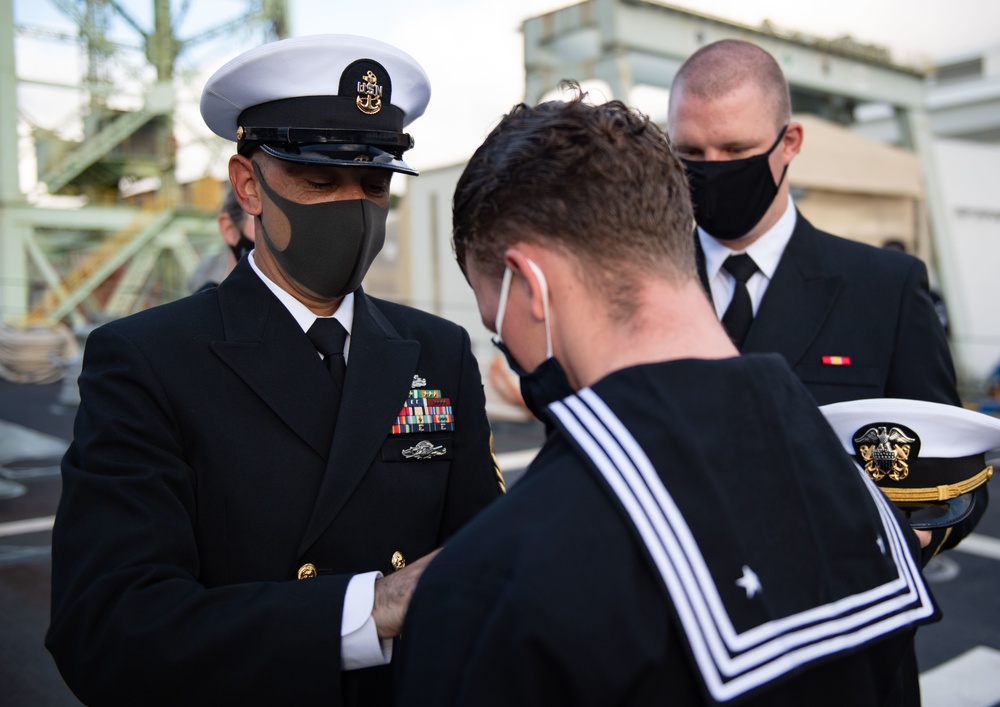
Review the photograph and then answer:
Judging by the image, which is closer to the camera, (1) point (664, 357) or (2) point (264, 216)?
(1) point (664, 357)

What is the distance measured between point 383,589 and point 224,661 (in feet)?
0.86

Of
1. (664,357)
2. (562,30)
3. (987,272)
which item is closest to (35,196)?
(562,30)

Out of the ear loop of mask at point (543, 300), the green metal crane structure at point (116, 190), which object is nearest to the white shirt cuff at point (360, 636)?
the ear loop of mask at point (543, 300)

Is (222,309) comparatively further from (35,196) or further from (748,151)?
(35,196)

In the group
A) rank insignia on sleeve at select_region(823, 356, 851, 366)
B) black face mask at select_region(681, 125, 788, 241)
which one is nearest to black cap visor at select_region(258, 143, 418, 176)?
black face mask at select_region(681, 125, 788, 241)

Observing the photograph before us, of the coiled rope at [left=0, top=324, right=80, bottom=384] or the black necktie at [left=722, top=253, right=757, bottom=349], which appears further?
the coiled rope at [left=0, top=324, right=80, bottom=384]

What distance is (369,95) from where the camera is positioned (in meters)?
1.73

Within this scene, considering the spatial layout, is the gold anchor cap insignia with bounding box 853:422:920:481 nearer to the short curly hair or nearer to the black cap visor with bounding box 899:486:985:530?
the black cap visor with bounding box 899:486:985:530

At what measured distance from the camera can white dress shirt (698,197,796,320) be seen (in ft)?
7.42

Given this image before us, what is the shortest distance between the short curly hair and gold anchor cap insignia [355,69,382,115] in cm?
71

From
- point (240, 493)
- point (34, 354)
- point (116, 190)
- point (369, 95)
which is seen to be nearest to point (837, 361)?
point (369, 95)

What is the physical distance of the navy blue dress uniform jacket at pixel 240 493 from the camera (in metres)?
1.24

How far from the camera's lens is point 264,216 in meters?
1.66

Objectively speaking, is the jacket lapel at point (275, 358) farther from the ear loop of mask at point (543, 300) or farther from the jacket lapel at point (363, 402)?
the ear loop of mask at point (543, 300)
